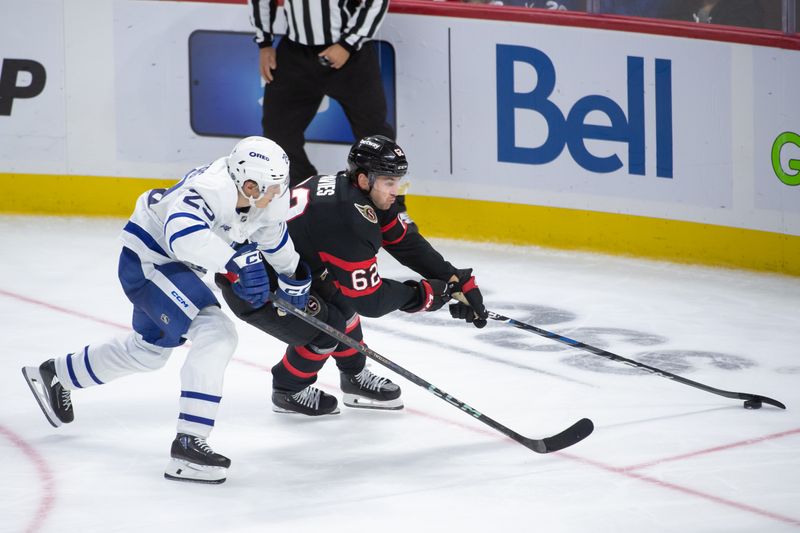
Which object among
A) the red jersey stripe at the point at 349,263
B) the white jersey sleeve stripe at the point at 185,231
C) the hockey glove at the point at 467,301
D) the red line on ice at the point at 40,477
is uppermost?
the white jersey sleeve stripe at the point at 185,231

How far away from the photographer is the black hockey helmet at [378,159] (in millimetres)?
4230

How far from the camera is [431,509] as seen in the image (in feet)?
12.4

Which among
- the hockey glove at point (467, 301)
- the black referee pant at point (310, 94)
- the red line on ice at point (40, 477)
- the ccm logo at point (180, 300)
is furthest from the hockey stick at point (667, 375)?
the black referee pant at point (310, 94)

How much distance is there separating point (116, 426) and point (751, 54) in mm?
3286

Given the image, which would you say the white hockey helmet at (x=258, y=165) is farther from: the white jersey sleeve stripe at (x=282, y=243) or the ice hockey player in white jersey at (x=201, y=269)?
the white jersey sleeve stripe at (x=282, y=243)

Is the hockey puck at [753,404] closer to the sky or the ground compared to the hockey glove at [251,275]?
closer to the ground

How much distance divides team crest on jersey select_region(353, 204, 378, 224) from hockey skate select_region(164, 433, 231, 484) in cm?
82

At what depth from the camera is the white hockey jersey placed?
12.6 feet

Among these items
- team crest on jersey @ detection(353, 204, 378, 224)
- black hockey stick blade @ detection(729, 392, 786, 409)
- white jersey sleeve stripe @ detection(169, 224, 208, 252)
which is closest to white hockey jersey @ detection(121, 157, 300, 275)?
white jersey sleeve stripe @ detection(169, 224, 208, 252)

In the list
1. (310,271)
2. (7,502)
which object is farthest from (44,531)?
(310,271)

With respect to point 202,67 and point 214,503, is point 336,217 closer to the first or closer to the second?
point 214,503

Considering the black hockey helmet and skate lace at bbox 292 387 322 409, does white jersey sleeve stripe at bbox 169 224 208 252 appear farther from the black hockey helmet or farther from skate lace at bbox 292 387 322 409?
skate lace at bbox 292 387 322 409

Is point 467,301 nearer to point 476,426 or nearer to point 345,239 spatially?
point 476,426

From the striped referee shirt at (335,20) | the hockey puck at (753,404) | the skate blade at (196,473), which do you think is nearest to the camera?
the skate blade at (196,473)
